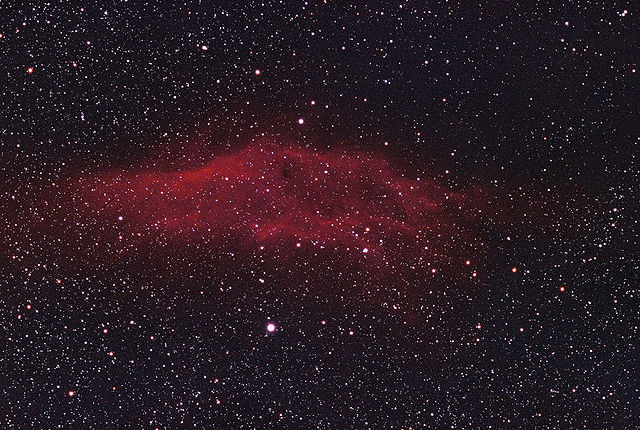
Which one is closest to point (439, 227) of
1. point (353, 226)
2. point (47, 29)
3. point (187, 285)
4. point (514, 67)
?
point (353, 226)

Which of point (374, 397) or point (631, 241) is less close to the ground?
point (631, 241)

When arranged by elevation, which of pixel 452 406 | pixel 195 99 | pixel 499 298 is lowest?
pixel 452 406

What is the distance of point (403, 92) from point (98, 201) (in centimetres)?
39

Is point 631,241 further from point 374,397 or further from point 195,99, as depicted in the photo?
point 195,99

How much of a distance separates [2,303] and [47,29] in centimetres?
34

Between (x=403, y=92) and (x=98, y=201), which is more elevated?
(x=403, y=92)

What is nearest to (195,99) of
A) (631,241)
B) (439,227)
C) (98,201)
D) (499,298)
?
(98,201)

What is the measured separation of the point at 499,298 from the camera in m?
0.58

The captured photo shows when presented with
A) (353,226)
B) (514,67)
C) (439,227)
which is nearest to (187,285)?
(353,226)

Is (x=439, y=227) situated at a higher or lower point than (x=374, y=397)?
higher

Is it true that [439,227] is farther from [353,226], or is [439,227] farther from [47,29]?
[47,29]

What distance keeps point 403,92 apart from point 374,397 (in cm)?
38

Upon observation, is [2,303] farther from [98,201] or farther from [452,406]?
[452,406]

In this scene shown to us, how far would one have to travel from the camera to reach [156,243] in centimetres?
58
